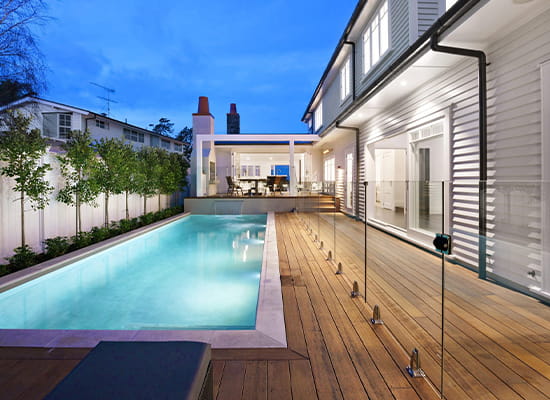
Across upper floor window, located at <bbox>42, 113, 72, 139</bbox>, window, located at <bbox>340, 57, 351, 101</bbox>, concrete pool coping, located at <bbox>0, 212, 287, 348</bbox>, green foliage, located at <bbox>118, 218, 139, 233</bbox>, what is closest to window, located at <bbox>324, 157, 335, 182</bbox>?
window, located at <bbox>340, 57, 351, 101</bbox>

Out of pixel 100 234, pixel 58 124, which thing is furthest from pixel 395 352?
pixel 58 124

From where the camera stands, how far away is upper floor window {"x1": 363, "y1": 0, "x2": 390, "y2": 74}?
24.3 ft

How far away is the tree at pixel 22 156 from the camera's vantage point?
4816 mm

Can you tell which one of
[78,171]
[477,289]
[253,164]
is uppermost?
[253,164]

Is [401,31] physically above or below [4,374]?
above

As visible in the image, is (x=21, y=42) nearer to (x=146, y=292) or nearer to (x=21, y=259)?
(x=21, y=259)

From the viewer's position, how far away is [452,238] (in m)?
1.74

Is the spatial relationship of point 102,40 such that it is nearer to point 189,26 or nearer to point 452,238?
point 189,26

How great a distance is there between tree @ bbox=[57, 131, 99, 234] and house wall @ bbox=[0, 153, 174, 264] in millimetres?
148

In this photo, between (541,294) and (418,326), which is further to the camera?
(418,326)

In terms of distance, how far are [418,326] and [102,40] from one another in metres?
118

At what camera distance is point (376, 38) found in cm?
800

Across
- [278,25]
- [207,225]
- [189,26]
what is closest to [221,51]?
[189,26]

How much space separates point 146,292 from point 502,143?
513cm
